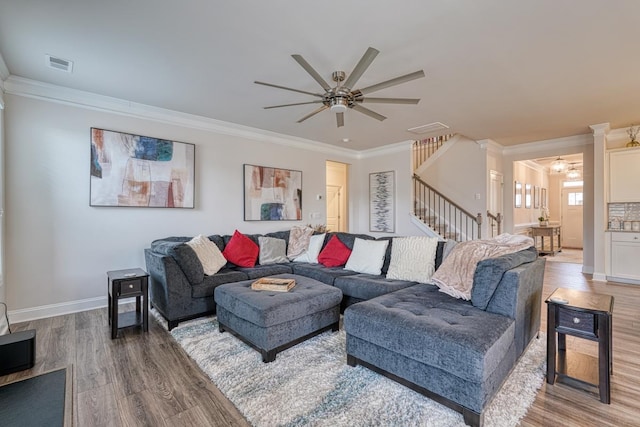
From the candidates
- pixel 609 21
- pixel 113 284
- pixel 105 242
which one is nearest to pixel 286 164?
pixel 105 242

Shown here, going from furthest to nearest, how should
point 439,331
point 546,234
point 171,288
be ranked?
point 546,234, point 171,288, point 439,331

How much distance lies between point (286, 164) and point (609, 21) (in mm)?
4278

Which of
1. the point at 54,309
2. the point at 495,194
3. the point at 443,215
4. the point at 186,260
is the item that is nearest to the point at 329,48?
the point at 186,260

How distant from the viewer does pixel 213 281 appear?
3.25m

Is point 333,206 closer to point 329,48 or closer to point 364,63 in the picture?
point 329,48

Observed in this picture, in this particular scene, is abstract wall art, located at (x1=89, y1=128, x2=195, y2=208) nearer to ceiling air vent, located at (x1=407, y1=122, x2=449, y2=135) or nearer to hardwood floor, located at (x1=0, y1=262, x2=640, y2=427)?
hardwood floor, located at (x1=0, y1=262, x2=640, y2=427)

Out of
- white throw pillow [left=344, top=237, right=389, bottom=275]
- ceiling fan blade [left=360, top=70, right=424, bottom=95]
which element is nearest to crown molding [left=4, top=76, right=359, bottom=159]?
white throw pillow [left=344, top=237, right=389, bottom=275]

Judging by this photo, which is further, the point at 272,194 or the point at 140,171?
the point at 272,194

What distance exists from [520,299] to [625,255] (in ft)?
14.8

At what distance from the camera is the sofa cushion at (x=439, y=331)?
158cm

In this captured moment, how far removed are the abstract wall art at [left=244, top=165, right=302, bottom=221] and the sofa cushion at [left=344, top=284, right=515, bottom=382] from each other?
313 cm

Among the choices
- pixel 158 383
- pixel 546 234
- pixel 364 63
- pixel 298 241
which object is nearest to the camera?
pixel 158 383

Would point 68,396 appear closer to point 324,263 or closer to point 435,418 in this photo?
point 435,418

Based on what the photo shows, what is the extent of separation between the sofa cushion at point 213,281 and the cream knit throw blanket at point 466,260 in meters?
2.14
